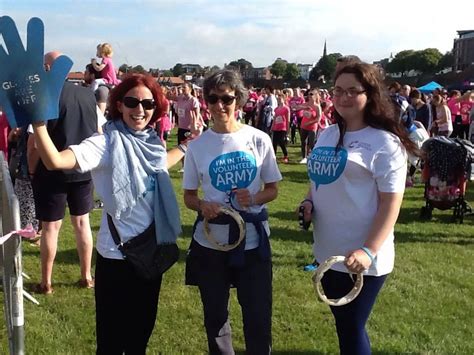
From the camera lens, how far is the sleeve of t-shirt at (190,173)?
9.28 ft

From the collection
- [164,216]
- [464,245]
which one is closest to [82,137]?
[164,216]

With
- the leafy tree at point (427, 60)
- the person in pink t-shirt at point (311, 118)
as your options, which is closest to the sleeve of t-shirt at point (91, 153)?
the person in pink t-shirt at point (311, 118)

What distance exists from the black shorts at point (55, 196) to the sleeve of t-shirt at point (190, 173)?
1.71 m

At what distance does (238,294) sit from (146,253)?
0.52 m

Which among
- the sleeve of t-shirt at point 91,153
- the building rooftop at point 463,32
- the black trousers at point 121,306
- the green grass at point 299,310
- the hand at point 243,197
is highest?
the building rooftop at point 463,32

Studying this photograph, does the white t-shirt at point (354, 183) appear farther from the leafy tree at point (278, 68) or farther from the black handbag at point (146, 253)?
the leafy tree at point (278, 68)

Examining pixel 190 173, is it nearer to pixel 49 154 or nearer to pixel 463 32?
pixel 49 154

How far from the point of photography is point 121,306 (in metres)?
2.71

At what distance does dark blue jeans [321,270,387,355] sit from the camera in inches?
99.0

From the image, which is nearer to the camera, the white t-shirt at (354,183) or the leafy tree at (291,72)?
the white t-shirt at (354,183)

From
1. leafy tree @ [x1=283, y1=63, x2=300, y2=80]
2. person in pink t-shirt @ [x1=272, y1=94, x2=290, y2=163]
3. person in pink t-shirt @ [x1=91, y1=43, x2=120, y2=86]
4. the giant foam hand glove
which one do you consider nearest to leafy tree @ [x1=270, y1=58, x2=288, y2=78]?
leafy tree @ [x1=283, y1=63, x2=300, y2=80]

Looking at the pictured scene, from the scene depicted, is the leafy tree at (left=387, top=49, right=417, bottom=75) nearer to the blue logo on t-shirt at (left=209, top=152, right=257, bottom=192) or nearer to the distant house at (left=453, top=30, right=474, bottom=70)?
the distant house at (left=453, top=30, right=474, bottom=70)

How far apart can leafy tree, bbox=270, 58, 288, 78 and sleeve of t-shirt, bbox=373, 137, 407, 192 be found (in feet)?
328

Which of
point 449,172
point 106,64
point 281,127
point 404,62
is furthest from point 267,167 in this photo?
point 404,62
